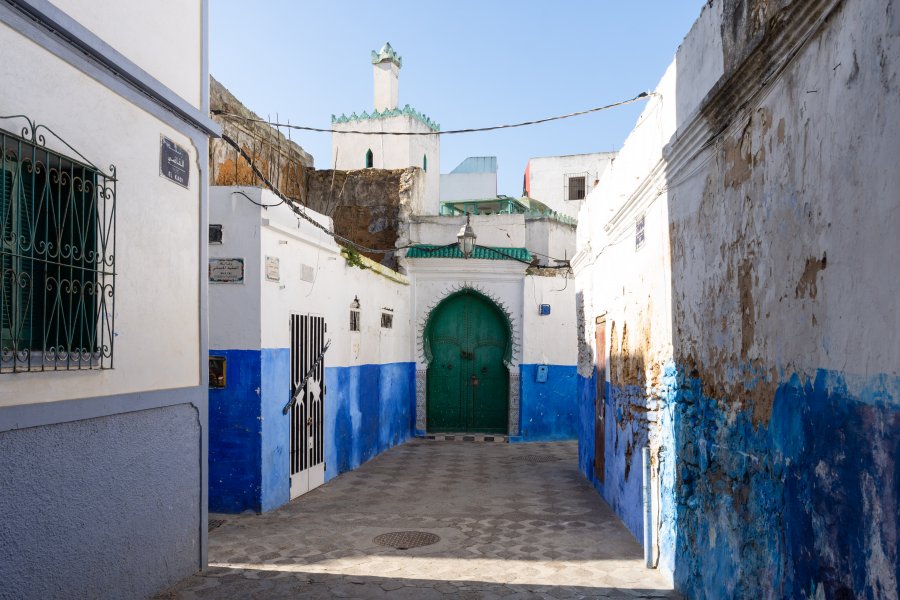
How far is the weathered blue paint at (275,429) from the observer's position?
7.70m

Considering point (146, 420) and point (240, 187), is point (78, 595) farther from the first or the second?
point (240, 187)

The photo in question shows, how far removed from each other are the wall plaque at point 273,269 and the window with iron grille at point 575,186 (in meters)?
22.1

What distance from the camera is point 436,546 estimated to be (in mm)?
6598

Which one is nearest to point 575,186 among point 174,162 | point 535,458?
point 535,458

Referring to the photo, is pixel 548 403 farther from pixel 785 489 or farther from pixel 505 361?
pixel 785 489

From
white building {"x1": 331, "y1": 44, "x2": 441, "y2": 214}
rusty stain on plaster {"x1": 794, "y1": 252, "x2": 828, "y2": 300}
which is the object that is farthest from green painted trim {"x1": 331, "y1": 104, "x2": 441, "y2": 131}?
rusty stain on plaster {"x1": 794, "y1": 252, "x2": 828, "y2": 300}

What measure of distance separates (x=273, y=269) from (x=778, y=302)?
5.69 metres

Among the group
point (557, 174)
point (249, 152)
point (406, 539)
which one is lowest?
point (406, 539)

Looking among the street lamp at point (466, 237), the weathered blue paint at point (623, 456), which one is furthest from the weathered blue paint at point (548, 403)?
the weathered blue paint at point (623, 456)

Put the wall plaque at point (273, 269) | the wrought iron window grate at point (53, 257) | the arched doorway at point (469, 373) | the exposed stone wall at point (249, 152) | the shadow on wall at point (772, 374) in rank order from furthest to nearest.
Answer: the arched doorway at point (469, 373), the exposed stone wall at point (249, 152), the wall plaque at point (273, 269), the wrought iron window grate at point (53, 257), the shadow on wall at point (772, 374)

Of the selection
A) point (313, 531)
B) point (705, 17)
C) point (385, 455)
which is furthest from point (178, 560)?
point (385, 455)

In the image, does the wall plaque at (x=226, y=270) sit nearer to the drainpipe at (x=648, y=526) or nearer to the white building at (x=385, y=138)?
the drainpipe at (x=648, y=526)

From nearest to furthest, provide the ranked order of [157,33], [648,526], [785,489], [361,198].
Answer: [785,489], [157,33], [648,526], [361,198]

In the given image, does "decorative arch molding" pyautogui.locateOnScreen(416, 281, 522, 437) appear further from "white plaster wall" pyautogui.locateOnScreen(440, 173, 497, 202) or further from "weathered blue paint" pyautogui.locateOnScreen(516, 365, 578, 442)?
"white plaster wall" pyautogui.locateOnScreen(440, 173, 497, 202)
